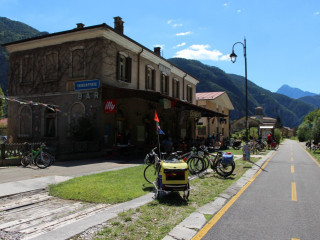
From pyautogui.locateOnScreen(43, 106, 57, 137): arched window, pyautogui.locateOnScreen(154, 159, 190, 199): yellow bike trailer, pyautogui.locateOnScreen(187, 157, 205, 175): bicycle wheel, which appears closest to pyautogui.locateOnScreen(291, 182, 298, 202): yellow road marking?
pyautogui.locateOnScreen(154, 159, 190, 199): yellow bike trailer

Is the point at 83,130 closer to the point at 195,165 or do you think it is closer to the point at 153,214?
the point at 195,165

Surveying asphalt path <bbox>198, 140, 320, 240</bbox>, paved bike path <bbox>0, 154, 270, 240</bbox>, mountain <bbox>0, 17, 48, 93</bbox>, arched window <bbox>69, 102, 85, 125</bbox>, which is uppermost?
mountain <bbox>0, 17, 48, 93</bbox>

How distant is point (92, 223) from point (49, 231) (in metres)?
0.70

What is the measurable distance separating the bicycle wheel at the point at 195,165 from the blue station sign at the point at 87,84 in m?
9.32

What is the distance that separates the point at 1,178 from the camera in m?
9.11

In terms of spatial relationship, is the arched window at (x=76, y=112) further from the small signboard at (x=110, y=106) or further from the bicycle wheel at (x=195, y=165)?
the bicycle wheel at (x=195, y=165)

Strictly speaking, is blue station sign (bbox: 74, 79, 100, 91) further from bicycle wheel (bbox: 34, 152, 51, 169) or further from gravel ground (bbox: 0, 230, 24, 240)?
gravel ground (bbox: 0, 230, 24, 240)

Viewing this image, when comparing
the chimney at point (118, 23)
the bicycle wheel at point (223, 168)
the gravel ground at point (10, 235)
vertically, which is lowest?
the gravel ground at point (10, 235)

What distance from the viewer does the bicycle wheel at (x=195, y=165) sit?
10.3 m

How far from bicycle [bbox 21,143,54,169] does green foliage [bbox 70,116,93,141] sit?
4.39 metres

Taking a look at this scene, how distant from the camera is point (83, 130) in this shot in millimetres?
16703

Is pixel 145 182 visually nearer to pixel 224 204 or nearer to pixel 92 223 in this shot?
pixel 224 204

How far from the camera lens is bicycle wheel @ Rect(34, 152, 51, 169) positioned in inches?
464

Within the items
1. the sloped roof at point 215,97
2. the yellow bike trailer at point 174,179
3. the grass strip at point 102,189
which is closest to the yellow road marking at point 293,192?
the yellow bike trailer at point 174,179
